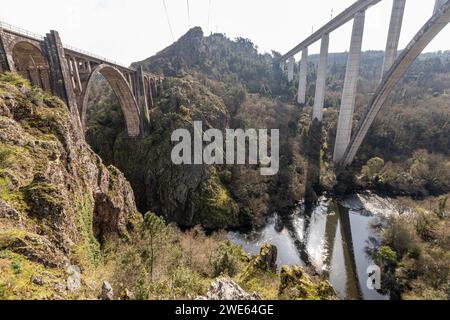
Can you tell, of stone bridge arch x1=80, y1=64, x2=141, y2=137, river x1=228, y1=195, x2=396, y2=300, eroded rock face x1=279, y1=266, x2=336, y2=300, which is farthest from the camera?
stone bridge arch x1=80, y1=64, x2=141, y2=137

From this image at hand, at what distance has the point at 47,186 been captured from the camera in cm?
756

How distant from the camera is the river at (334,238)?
15.9m

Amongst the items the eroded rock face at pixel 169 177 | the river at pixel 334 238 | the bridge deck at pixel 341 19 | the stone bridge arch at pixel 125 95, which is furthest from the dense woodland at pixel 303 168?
the bridge deck at pixel 341 19

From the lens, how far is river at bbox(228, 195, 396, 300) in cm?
1588

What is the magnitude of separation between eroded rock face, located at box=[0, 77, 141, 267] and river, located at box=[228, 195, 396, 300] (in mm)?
12836

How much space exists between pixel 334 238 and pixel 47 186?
2095cm

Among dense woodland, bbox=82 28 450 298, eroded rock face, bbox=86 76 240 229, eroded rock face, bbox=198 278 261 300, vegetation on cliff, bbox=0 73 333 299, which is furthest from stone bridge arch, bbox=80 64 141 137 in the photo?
eroded rock face, bbox=198 278 261 300

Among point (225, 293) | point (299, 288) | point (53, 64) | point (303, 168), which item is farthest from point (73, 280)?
point (303, 168)

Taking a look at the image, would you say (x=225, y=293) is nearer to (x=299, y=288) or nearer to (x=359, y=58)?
(x=299, y=288)

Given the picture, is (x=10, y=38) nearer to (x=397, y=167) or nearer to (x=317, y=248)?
(x=317, y=248)

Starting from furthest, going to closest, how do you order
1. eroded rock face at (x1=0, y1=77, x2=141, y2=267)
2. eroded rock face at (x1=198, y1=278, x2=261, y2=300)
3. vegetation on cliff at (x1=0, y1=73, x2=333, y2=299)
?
eroded rock face at (x1=198, y1=278, x2=261, y2=300) < eroded rock face at (x1=0, y1=77, x2=141, y2=267) < vegetation on cliff at (x1=0, y1=73, x2=333, y2=299)

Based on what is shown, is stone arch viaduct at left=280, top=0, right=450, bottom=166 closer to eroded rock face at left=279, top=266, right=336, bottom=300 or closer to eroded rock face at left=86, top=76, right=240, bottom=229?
eroded rock face at left=86, top=76, right=240, bottom=229

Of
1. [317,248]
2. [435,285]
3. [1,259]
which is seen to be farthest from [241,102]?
[1,259]
